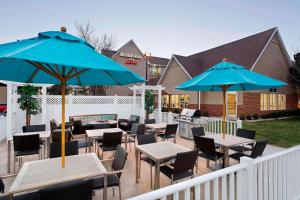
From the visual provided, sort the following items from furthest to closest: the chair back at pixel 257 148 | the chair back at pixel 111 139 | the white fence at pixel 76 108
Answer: the white fence at pixel 76 108 → the chair back at pixel 111 139 → the chair back at pixel 257 148

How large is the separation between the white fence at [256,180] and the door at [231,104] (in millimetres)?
14843

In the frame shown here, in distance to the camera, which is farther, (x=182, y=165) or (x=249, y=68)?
(x=249, y=68)

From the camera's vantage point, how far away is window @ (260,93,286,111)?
686 inches

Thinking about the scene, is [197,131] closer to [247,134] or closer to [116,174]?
[247,134]

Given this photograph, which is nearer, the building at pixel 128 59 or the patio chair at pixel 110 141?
the patio chair at pixel 110 141

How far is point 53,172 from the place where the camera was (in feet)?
9.07

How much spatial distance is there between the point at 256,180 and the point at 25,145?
5485mm

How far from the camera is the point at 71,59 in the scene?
7.07 feet

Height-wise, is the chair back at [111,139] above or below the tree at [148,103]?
below

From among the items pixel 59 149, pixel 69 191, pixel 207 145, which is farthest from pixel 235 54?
pixel 69 191

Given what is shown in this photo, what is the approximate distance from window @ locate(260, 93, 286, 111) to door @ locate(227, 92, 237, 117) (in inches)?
102

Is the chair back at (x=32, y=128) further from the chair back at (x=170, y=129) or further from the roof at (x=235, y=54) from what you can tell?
the roof at (x=235, y=54)

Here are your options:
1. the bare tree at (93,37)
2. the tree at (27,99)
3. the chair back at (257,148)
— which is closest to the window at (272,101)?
the chair back at (257,148)

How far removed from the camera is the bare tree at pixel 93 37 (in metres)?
24.5
